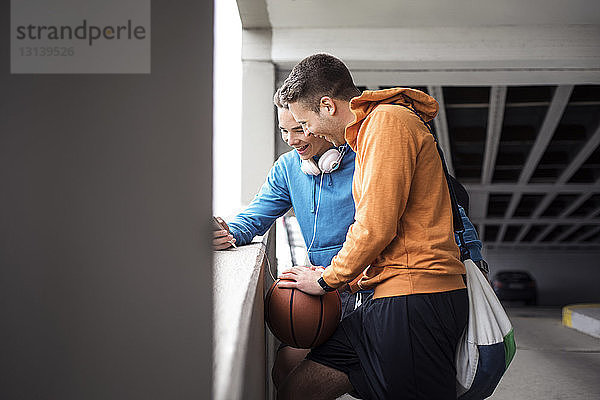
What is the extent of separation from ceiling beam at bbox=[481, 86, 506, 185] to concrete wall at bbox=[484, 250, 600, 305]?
64.8ft

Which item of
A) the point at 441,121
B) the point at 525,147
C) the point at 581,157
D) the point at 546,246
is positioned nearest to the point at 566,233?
the point at 546,246

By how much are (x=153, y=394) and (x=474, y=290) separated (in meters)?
1.59

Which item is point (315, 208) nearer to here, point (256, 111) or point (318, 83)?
point (318, 83)

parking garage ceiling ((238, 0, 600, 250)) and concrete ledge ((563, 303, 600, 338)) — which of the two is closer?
parking garage ceiling ((238, 0, 600, 250))

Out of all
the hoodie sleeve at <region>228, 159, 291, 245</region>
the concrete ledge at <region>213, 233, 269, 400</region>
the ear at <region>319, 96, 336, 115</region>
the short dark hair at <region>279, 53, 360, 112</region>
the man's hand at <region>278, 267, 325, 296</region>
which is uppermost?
the short dark hair at <region>279, 53, 360, 112</region>

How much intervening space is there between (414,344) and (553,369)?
4.24 metres

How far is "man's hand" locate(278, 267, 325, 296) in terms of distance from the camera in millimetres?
2605

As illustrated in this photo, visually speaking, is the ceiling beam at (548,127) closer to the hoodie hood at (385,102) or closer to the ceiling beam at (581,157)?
the ceiling beam at (581,157)

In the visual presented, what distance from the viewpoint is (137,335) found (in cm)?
118

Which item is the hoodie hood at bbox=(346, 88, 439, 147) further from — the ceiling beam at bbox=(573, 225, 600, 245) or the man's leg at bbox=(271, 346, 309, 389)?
the ceiling beam at bbox=(573, 225, 600, 245)

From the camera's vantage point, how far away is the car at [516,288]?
25.5 meters

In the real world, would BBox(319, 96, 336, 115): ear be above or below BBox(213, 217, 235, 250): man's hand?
above

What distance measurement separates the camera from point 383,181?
2189mm

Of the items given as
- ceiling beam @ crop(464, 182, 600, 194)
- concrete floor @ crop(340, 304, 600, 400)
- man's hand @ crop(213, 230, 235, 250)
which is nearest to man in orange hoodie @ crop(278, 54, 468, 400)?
man's hand @ crop(213, 230, 235, 250)
